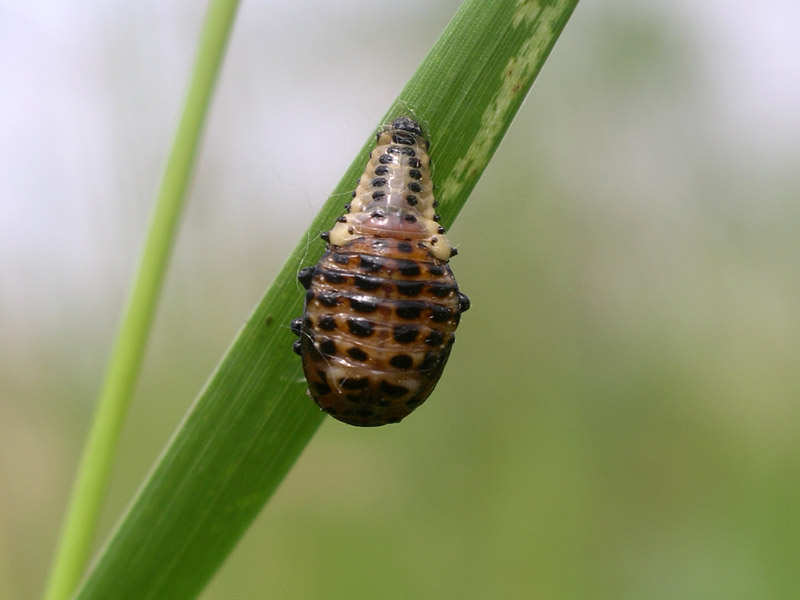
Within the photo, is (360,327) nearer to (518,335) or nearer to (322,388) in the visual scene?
(322,388)

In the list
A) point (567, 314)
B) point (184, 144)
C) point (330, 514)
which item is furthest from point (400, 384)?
point (567, 314)

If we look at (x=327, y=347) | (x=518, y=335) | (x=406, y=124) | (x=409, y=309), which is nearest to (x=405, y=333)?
(x=409, y=309)

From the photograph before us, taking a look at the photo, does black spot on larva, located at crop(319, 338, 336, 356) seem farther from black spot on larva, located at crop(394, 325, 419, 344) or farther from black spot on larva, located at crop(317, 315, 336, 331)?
black spot on larva, located at crop(394, 325, 419, 344)

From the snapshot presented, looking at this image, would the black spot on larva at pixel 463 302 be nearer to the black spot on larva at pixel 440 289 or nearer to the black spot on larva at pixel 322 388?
the black spot on larva at pixel 440 289

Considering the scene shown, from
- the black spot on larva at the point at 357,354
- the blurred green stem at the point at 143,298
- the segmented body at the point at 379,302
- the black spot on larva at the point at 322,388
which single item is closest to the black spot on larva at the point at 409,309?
the segmented body at the point at 379,302

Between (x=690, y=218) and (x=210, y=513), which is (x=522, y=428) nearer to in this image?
(x=690, y=218)

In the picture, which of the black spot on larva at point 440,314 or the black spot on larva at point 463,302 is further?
the black spot on larva at point 463,302
